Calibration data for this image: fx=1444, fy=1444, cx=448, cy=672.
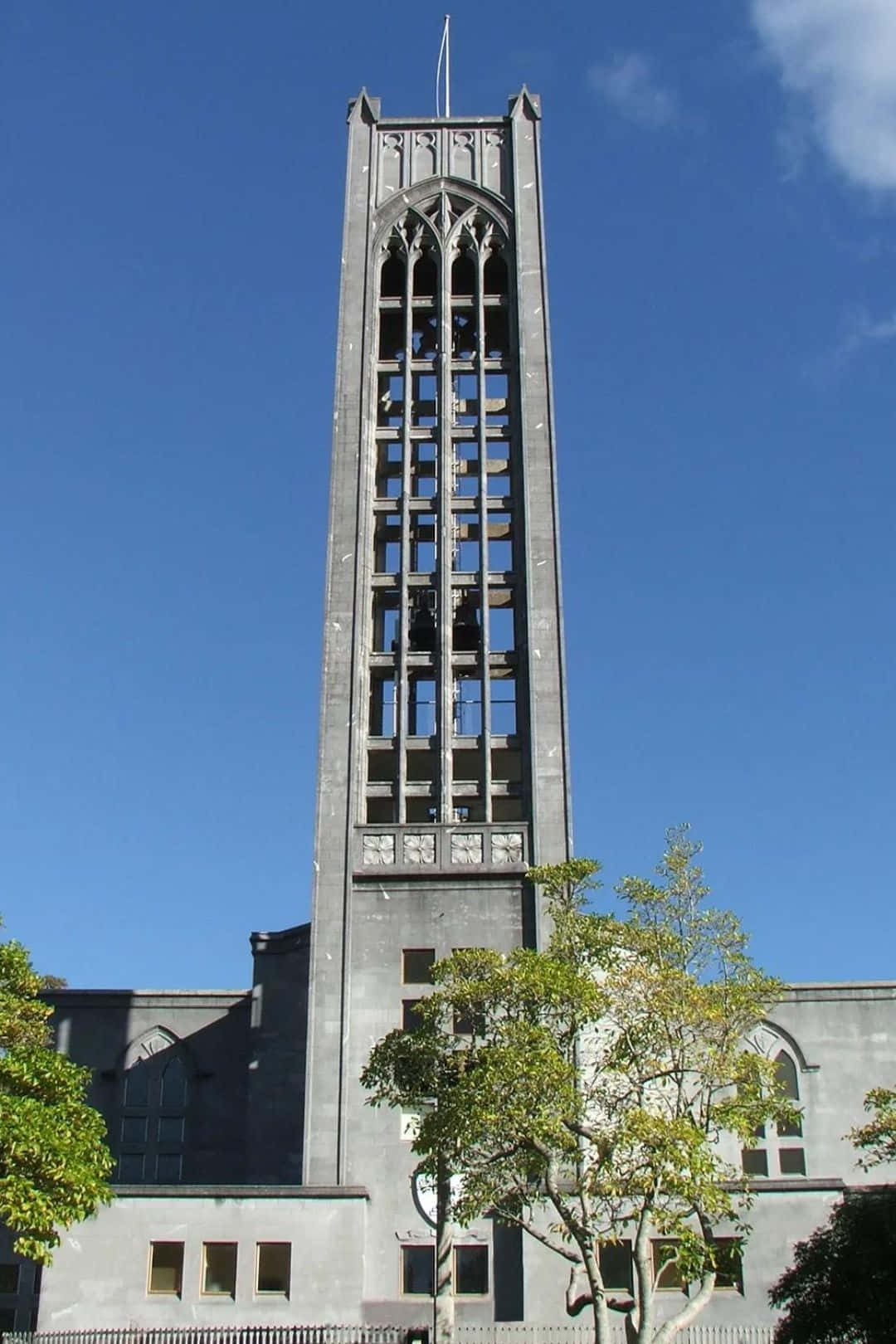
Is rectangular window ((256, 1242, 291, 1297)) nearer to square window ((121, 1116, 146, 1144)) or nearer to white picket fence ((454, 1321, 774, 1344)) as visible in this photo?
white picket fence ((454, 1321, 774, 1344))

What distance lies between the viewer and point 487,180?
56656 mm

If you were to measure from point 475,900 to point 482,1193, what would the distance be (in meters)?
15.0

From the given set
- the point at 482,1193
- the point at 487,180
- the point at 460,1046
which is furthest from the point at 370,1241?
the point at 487,180

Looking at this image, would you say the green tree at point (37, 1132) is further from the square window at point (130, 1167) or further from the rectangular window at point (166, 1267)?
the square window at point (130, 1167)

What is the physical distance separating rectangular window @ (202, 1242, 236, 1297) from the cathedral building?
0.07 m

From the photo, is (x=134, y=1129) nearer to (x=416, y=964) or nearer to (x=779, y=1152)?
(x=416, y=964)

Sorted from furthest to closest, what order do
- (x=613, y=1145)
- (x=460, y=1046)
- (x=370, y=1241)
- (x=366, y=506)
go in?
1. (x=366, y=506)
2. (x=370, y=1241)
3. (x=460, y=1046)
4. (x=613, y=1145)

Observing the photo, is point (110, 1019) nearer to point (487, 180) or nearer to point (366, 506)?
point (366, 506)

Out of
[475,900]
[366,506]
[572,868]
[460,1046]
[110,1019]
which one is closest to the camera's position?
[572,868]

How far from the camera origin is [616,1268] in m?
37.6

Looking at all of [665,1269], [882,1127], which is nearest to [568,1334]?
[665,1269]

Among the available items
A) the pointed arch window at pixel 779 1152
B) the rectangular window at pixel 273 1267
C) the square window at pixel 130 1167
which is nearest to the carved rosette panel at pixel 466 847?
the rectangular window at pixel 273 1267

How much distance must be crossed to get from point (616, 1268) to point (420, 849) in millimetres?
13467

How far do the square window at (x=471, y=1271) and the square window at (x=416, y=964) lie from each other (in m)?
7.58
